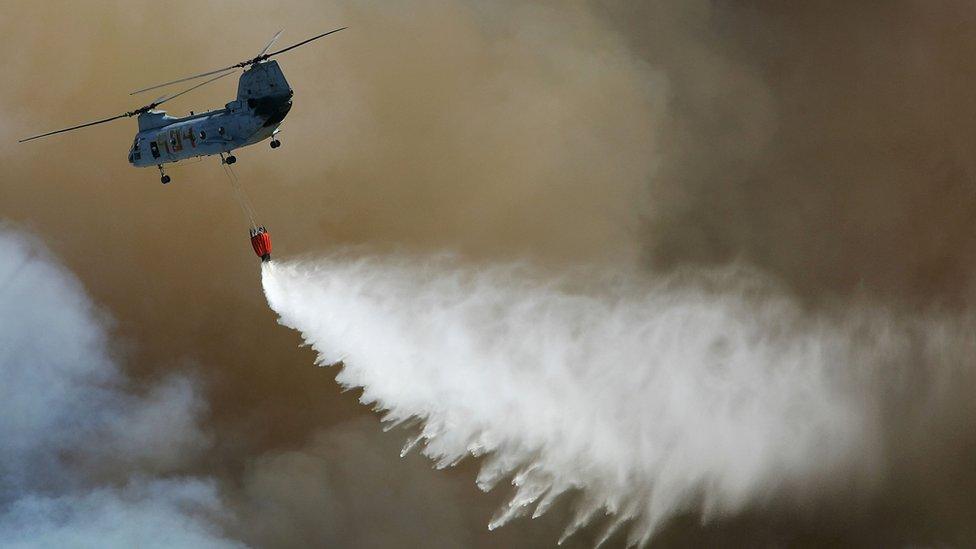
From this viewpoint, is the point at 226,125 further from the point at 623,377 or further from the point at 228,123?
the point at 623,377

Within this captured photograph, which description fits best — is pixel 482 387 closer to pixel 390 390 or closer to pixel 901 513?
pixel 390 390

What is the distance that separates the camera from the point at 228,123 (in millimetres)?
40969

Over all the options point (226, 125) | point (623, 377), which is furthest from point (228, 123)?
point (623, 377)

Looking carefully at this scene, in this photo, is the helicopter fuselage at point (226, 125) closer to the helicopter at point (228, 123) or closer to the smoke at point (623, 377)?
the helicopter at point (228, 123)

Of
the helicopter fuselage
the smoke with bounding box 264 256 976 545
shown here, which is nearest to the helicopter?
the helicopter fuselage

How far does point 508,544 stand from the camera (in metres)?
47.6

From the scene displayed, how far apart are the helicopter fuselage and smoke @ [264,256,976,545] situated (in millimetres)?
4776

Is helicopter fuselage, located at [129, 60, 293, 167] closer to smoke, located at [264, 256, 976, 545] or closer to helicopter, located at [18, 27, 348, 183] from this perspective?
helicopter, located at [18, 27, 348, 183]

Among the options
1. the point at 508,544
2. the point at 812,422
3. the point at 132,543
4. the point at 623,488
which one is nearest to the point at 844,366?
the point at 812,422

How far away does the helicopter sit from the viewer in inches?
1585

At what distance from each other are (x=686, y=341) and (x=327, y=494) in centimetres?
1246

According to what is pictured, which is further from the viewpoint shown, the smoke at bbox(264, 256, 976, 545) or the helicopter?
the smoke at bbox(264, 256, 976, 545)

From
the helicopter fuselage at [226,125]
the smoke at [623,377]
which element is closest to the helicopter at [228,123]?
the helicopter fuselage at [226,125]

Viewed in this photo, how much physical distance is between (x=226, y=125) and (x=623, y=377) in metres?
14.1
